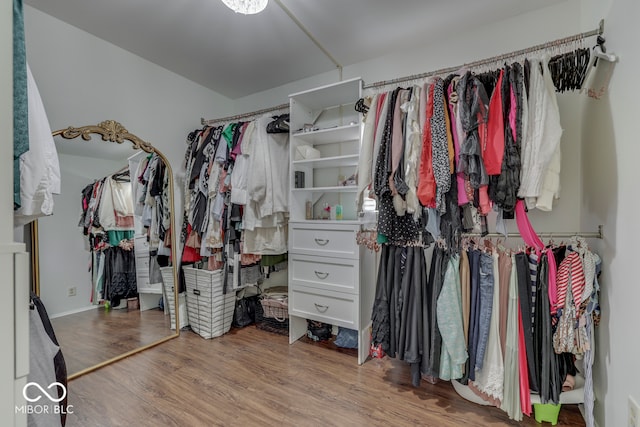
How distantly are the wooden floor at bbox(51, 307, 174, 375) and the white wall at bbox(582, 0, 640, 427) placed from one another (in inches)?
115

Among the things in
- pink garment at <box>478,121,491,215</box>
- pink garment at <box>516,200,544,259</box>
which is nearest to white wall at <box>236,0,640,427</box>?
pink garment at <box>516,200,544,259</box>

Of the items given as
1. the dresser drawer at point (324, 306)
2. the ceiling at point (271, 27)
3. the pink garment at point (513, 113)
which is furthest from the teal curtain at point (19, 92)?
the pink garment at point (513, 113)

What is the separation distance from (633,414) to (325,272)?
1.62 meters

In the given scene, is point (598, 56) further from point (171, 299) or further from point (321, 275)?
point (171, 299)

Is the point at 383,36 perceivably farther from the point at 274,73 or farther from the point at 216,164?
the point at 216,164

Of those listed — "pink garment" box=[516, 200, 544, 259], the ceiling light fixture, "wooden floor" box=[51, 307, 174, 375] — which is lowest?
"wooden floor" box=[51, 307, 174, 375]

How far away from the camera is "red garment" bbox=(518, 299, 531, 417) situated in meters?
1.38

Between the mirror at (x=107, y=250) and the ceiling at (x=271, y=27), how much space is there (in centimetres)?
73

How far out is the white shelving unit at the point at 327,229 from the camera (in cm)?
209

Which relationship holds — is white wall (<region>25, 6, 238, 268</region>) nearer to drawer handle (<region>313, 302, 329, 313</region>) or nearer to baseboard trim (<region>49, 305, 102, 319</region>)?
baseboard trim (<region>49, 305, 102, 319</region>)

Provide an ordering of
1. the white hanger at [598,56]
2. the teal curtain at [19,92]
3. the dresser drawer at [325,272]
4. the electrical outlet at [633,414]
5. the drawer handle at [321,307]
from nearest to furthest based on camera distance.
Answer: the teal curtain at [19,92] < the electrical outlet at [633,414] < the white hanger at [598,56] < the dresser drawer at [325,272] < the drawer handle at [321,307]

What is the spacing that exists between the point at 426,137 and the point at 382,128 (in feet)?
0.90

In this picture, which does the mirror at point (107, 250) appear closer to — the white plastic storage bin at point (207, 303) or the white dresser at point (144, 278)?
the white dresser at point (144, 278)

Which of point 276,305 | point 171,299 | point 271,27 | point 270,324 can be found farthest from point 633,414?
point 171,299
